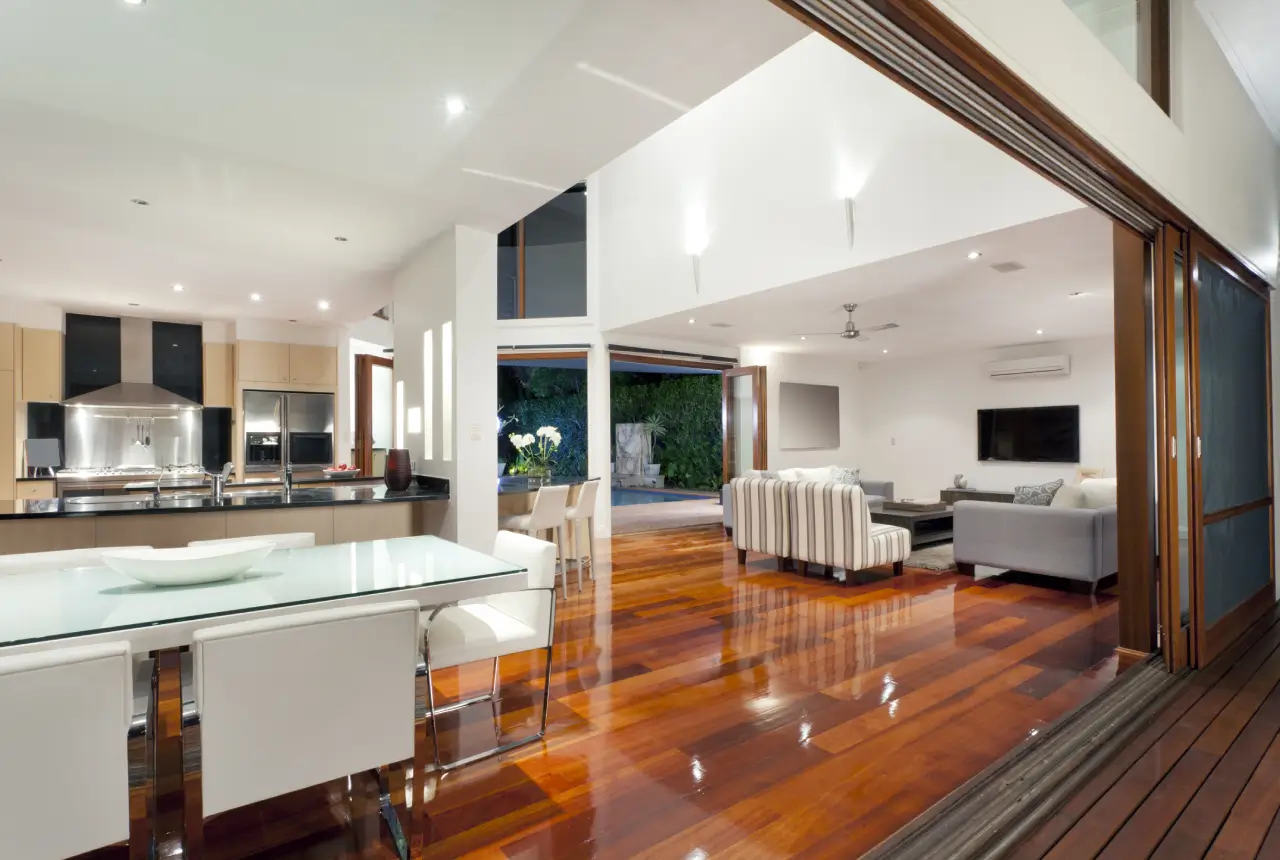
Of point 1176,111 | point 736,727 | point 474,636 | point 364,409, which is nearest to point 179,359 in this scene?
point 364,409

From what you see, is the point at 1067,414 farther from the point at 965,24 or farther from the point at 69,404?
the point at 69,404

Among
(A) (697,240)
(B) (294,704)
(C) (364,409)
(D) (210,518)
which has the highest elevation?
(A) (697,240)

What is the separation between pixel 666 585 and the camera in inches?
209

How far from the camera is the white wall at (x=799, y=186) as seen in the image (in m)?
4.18

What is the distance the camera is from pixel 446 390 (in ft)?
14.3

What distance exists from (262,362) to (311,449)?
1.13 meters

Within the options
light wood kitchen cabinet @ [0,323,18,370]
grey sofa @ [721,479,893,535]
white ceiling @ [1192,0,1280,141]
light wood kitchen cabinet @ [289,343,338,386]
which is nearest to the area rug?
grey sofa @ [721,479,893,535]

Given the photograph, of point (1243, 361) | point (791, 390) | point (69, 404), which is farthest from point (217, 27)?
point (791, 390)

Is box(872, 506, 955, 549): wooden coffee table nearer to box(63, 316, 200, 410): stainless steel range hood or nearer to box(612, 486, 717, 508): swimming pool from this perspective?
box(612, 486, 717, 508): swimming pool

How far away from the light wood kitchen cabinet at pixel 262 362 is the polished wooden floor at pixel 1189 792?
7984 mm

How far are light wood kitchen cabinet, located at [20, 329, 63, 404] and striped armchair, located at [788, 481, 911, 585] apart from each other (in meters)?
7.29

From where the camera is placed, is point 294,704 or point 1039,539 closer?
point 294,704

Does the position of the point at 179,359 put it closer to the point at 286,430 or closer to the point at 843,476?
the point at 286,430

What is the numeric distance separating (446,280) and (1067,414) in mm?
8250
